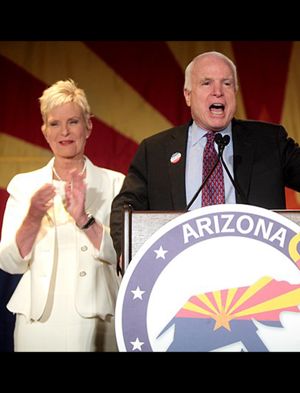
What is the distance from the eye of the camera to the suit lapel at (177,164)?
2011 mm

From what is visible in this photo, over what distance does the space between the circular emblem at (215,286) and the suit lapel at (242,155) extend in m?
0.47

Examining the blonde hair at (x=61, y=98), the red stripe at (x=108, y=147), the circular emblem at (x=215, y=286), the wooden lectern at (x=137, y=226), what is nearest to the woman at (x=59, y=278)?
the blonde hair at (x=61, y=98)

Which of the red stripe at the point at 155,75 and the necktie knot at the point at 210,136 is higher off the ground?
the red stripe at the point at 155,75

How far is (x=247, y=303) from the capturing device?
1472 mm

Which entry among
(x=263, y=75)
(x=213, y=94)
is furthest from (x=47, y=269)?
(x=263, y=75)

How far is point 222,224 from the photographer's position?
1.50 meters

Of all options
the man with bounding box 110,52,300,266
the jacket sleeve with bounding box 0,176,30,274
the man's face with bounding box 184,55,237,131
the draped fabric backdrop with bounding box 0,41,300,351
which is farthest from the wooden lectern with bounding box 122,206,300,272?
the draped fabric backdrop with bounding box 0,41,300,351

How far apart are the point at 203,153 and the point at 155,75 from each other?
1334 millimetres

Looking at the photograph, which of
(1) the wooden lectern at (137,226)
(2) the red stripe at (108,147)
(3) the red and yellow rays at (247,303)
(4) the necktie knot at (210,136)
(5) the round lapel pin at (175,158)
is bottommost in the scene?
(3) the red and yellow rays at (247,303)

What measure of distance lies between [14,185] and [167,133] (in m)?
0.66

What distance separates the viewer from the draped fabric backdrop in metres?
3.29

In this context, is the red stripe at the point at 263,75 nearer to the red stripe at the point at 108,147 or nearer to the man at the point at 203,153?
the red stripe at the point at 108,147

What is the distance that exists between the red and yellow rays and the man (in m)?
0.50

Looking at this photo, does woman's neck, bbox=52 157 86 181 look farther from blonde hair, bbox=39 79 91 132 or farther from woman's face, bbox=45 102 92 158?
blonde hair, bbox=39 79 91 132
